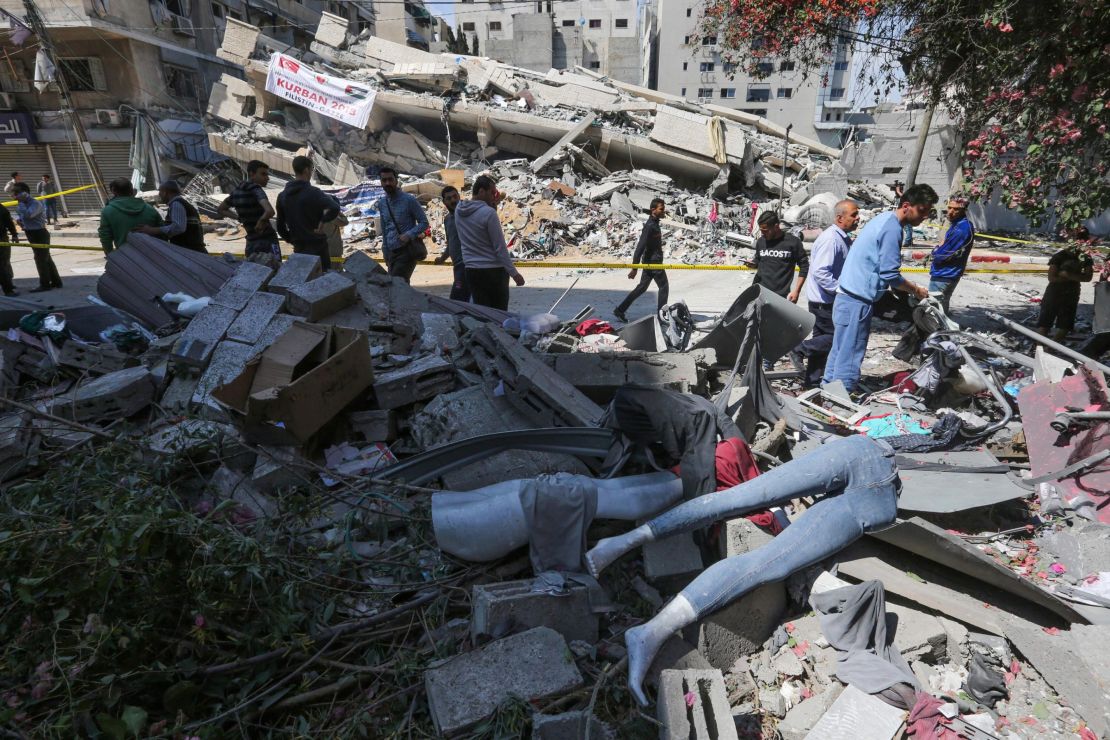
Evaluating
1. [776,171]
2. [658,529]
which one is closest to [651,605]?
[658,529]

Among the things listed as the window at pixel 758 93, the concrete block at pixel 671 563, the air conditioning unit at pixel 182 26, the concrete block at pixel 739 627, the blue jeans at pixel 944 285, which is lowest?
the concrete block at pixel 739 627

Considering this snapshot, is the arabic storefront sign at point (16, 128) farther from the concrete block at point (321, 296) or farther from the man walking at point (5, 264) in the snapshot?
the concrete block at point (321, 296)

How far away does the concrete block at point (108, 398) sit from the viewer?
368 cm

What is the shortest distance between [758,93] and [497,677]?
4718 cm

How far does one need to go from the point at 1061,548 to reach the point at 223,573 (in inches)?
163

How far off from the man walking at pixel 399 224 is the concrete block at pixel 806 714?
17.6 ft

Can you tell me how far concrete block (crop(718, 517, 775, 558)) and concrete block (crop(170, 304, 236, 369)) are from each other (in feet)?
11.5

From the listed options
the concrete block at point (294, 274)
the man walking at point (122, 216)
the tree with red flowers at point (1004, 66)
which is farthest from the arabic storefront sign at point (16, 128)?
the tree with red flowers at point (1004, 66)

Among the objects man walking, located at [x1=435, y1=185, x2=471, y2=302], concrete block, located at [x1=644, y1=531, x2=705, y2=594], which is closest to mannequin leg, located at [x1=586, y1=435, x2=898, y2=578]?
concrete block, located at [x1=644, y1=531, x2=705, y2=594]

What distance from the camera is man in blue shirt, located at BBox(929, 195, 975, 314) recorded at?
6176 millimetres

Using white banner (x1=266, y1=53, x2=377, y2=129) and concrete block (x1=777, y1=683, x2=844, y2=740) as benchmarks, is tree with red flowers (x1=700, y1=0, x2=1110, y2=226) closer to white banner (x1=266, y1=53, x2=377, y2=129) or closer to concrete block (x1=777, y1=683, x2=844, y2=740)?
concrete block (x1=777, y1=683, x2=844, y2=740)

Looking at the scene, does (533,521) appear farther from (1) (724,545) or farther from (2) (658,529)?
(1) (724,545)

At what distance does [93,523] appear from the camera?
2.32 m

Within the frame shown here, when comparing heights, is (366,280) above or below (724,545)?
above
